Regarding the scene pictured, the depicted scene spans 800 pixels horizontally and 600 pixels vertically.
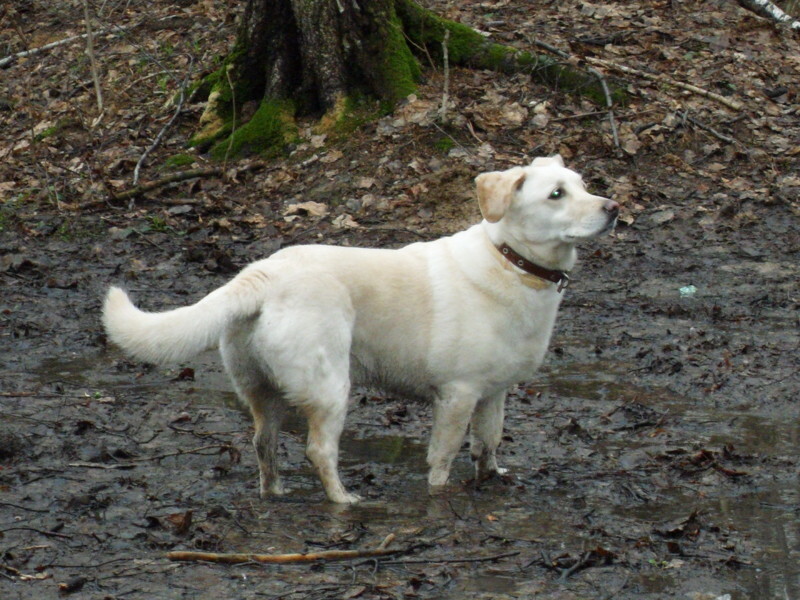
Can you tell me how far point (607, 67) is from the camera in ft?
38.2

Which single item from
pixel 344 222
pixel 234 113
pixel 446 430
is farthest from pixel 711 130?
pixel 446 430

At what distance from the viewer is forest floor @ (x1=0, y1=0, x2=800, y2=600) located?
170 inches

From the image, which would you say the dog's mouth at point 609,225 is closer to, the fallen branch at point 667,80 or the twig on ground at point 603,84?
the twig on ground at point 603,84

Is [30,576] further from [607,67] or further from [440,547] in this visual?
[607,67]

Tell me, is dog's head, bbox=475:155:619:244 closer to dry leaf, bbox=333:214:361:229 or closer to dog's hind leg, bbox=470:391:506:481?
dog's hind leg, bbox=470:391:506:481

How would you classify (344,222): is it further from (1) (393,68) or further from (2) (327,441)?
(2) (327,441)

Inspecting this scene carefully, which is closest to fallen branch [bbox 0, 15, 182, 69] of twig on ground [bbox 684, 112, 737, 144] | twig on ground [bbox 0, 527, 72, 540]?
twig on ground [bbox 684, 112, 737, 144]

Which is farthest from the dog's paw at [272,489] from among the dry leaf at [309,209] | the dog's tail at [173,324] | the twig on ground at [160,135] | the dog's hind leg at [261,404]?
the twig on ground at [160,135]

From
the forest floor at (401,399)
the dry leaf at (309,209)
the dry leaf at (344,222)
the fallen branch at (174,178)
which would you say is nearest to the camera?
the forest floor at (401,399)

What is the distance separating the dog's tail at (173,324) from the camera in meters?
4.55

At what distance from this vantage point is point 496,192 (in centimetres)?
524

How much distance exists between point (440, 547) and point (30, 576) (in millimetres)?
1638

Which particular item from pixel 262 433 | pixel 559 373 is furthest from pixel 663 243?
pixel 262 433

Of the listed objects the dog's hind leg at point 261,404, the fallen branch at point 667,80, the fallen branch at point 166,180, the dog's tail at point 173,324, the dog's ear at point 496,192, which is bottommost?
the fallen branch at point 166,180
